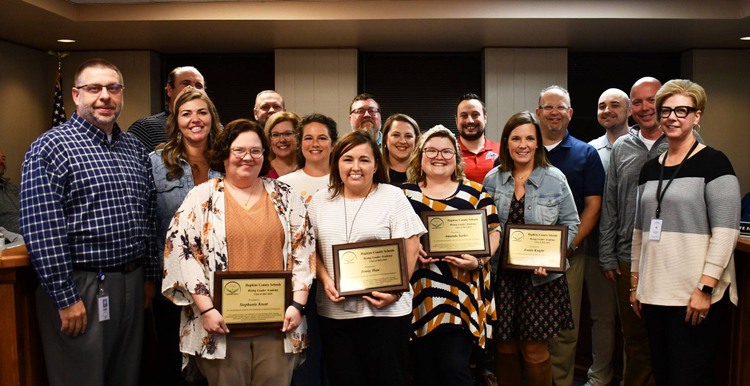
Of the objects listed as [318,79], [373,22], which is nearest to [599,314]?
[373,22]

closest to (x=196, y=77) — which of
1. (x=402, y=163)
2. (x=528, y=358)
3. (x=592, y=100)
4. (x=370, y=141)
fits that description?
(x=402, y=163)

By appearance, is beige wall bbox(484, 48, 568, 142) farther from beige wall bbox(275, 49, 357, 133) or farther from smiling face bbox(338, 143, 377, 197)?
smiling face bbox(338, 143, 377, 197)

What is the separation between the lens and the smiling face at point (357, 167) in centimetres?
258

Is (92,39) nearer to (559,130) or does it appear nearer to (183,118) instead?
(183,118)

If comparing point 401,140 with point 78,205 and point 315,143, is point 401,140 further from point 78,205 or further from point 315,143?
point 78,205

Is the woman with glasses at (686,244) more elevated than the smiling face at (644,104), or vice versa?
the smiling face at (644,104)

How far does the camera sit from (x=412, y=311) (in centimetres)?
270

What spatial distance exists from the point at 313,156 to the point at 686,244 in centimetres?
173

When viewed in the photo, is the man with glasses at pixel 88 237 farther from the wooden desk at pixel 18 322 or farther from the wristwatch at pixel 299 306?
the wristwatch at pixel 299 306

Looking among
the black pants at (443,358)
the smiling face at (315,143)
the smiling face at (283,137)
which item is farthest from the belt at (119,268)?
the black pants at (443,358)

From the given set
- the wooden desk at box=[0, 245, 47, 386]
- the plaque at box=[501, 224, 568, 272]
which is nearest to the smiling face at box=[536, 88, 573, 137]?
the plaque at box=[501, 224, 568, 272]

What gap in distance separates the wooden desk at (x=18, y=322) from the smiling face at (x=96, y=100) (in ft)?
1.98

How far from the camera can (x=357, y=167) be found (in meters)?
2.58

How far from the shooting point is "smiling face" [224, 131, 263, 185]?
7.96 feet
